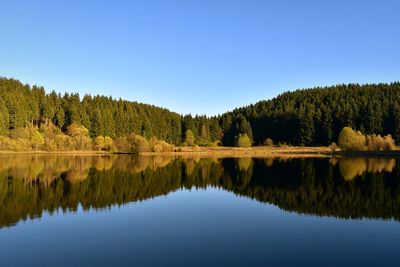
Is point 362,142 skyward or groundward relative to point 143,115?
groundward

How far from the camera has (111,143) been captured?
12231 centimetres

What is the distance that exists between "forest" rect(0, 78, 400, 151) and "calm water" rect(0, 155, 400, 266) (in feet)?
264

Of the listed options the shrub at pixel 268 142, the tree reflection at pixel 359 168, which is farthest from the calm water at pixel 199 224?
the shrub at pixel 268 142

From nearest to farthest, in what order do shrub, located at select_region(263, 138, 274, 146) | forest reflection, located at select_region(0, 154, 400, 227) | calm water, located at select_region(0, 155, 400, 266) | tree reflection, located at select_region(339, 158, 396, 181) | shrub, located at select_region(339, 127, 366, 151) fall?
calm water, located at select_region(0, 155, 400, 266), forest reflection, located at select_region(0, 154, 400, 227), tree reflection, located at select_region(339, 158, 396, 181), shrub, located at select_region(339, 127, 366, 151), shrub, located at select_region(263, 138, 274, 146)

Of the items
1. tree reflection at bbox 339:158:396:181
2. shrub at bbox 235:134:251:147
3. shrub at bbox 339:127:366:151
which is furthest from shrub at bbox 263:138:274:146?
tree reflection at bbox 339:158:396:181

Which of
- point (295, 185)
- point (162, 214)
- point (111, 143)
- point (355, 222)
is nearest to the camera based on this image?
point (355, 222)

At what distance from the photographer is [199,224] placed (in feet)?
72.2

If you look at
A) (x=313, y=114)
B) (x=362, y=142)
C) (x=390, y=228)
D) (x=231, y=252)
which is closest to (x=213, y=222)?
(x=231, y=252)

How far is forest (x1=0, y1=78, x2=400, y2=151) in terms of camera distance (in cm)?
11488

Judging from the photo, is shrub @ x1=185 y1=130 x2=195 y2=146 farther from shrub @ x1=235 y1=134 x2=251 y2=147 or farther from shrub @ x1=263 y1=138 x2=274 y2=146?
shrub @ x1=263 y1=138 x2=274 y2=146

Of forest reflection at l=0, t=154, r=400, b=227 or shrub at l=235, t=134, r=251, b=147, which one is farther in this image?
shrub at l=235, t=134, r=251, b=147

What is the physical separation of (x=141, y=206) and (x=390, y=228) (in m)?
15.8

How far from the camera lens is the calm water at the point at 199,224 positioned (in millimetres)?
15281

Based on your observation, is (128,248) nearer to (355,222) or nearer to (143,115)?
(355,222)
